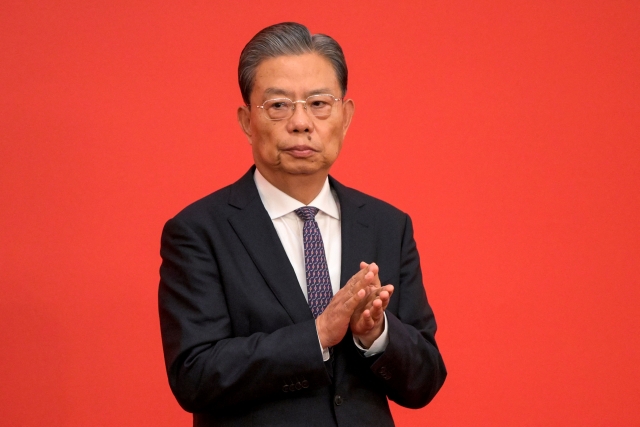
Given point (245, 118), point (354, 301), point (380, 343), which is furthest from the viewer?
point (245, 118)

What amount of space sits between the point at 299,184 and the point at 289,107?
0.58 feet

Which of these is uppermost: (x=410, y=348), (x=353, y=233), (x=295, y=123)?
(x=295, y=123)

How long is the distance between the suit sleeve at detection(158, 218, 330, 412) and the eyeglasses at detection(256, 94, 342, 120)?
317 millimetres

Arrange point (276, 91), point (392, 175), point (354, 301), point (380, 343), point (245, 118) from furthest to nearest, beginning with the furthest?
1. point (392, 175)
2. point (245, 118)
3. point (276, 91)
4. point (380, 343)
5. point (354, 301)

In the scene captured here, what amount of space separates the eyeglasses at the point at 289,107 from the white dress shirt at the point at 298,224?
0.17 meters

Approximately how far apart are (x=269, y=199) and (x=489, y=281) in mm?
1485

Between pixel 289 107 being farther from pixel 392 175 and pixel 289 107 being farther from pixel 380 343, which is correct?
pixel 392 175

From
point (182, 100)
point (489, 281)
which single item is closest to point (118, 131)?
point (182, 100)

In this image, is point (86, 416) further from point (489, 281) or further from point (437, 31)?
point (437, 31)

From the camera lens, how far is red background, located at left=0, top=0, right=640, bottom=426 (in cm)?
315

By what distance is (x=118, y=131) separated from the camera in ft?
10.5

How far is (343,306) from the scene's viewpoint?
2.00 meters

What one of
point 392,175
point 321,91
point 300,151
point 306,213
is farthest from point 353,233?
point 392,175

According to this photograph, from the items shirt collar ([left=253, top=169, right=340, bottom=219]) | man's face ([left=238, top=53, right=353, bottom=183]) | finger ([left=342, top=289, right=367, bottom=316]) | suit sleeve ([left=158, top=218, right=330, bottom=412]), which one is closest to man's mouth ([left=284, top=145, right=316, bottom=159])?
man's face ([left=238, top=53, right=353, bottom=183])
